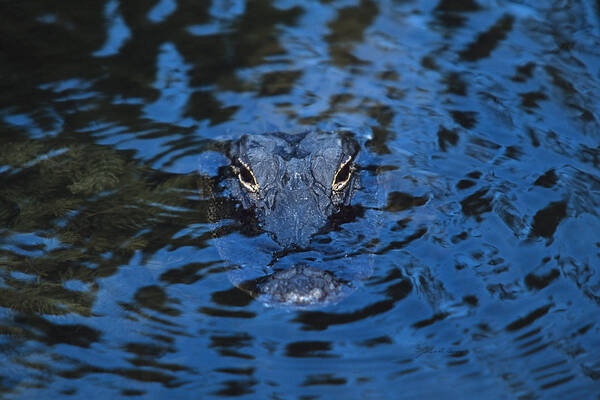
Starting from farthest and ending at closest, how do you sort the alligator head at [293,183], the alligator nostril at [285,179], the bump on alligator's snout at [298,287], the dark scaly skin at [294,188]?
the alligator nostril at [285,179], the alligator head at [293,183], the dark scaly skin at [294,188], the bump on alligator's snout at [298,287]

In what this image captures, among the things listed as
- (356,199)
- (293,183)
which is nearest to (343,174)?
(356,199)

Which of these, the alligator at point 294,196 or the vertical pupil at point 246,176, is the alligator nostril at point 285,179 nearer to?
the alligator at point 294,196

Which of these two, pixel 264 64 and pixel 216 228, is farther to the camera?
pixel 264 64

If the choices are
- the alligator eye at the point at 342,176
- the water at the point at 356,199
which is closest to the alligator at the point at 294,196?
the alligator eye at the point at 342,176

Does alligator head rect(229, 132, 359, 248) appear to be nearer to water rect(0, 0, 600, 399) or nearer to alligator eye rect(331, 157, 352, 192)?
alligator eye rect(331, 157, 352, 192)

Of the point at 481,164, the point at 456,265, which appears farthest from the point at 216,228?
the point at 481,164

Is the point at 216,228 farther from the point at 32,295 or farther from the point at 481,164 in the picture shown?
the point at 481,164

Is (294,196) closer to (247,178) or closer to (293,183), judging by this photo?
(293,183)
